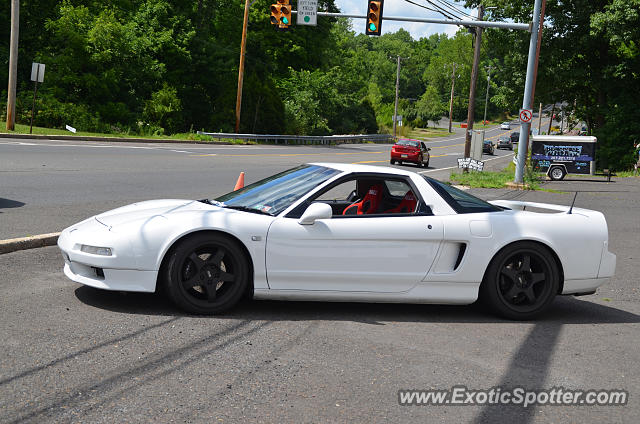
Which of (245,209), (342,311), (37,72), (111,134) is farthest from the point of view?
(111,134)

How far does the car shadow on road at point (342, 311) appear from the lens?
572 centimetres

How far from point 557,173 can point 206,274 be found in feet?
96.5

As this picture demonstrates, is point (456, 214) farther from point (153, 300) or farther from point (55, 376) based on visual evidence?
point (55, 376)

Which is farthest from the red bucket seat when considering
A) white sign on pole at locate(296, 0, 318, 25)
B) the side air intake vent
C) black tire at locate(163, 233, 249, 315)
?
white sign on pole at locate(296, 0, 318, 25)

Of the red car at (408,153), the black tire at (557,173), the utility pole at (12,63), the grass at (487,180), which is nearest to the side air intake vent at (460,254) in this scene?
the grass at (487,180)

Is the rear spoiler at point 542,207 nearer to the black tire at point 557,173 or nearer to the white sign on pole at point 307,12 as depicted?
the white sign on pole at point 307,12

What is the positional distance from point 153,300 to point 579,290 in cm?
375

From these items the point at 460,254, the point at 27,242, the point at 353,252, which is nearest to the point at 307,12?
the point at 27,242

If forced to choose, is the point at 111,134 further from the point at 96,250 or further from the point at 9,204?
the point at 96,250

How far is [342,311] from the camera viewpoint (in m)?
6.12

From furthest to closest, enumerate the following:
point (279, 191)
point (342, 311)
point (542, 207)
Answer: point (542, 207) < point (279, 191) < point (342, 311)

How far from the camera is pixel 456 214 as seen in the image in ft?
20.2

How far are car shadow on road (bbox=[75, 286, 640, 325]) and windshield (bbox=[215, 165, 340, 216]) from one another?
2.80 feet

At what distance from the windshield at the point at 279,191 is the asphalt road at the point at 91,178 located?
11.5ft
